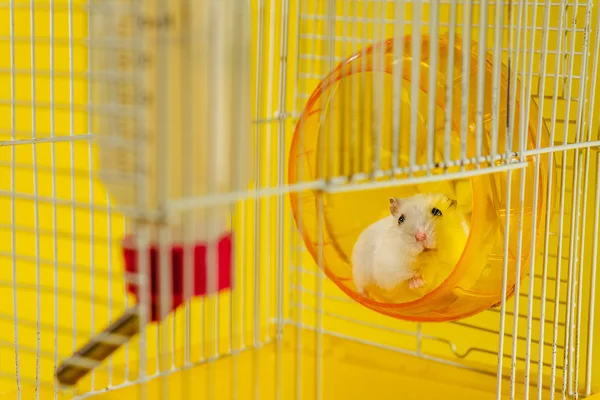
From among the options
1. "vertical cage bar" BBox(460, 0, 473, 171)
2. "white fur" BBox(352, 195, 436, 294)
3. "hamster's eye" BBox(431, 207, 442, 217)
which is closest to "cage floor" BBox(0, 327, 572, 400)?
"white fur" BBox(352, 195, 436, 294)

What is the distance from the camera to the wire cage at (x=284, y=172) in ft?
2.01

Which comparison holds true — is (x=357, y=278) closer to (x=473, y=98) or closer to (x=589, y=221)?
(x=473, y=98)

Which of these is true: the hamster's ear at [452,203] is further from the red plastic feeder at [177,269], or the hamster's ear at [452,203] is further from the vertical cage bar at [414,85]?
the red plastic feeder at [177,269]

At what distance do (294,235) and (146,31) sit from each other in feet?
2.95

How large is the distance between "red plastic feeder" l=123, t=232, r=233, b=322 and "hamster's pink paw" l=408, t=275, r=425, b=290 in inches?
21.2

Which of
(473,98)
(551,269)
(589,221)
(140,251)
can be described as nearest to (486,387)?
(551,269)

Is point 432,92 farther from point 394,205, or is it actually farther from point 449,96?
point 394,205

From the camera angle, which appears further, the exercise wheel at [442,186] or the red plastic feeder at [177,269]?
the exercise wheel at [442,186]

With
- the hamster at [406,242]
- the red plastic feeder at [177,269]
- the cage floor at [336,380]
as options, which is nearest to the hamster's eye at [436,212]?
the hamster at [406,242]

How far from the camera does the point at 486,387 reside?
121 centimetres

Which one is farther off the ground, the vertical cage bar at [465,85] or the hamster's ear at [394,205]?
the vertical cage bar at [465,85]

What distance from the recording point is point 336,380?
123cm

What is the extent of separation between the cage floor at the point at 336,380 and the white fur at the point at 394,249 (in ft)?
0.45

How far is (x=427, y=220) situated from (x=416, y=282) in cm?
8
